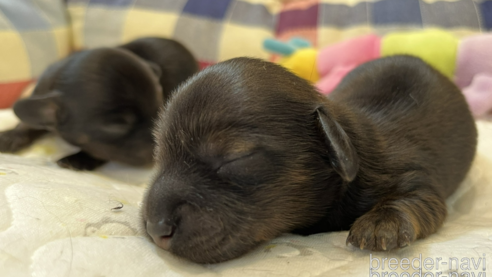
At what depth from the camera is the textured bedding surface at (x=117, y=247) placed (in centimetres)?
130

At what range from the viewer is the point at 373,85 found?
7.81 ft

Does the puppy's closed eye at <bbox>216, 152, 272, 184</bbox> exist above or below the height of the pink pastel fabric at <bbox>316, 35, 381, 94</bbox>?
above

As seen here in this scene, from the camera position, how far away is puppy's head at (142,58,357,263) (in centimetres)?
147

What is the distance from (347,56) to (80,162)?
2364 millimetres

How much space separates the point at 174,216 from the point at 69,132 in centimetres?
185

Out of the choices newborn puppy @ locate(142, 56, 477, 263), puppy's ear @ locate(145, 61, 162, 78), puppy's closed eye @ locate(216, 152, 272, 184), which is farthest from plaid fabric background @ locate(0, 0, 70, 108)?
puppy's closed eye @ locate(216, 152, 272, 184)

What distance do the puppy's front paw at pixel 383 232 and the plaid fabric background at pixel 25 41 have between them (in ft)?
12.1

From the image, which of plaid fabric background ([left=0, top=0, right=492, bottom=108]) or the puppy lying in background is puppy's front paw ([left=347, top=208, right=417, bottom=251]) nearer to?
the puppy lying in background

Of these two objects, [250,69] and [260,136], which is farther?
[250,69]

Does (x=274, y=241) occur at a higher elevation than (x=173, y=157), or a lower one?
lower

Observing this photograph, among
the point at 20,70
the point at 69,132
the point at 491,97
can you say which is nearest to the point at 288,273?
the point at 69,132

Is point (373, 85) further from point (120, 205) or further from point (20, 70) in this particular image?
point (20, 70)

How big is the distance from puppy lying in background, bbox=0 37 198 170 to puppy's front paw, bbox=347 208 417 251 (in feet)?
5.94

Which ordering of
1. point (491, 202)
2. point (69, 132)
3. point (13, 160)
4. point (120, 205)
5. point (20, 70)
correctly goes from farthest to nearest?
1. point (20, 70)
2. point (69, 132)
3. point (13, 160)
4. point (491, 202)
5. point (120, 205)
